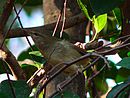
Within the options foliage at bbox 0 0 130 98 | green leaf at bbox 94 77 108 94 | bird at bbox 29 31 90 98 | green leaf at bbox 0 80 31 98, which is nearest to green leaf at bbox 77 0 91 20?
foliage at bbox 0 0 130 98

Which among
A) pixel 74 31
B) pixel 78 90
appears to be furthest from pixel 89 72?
pixel 78 90

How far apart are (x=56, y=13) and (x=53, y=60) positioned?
329mm

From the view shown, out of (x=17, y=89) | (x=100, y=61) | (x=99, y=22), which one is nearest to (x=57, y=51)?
(x=17, y=89)

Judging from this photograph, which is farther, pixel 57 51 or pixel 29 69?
pixel 29 69

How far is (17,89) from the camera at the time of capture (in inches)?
32.8

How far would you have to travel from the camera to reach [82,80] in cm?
94

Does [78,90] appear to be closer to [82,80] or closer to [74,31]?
[82,80]

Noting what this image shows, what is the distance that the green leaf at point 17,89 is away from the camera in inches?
32.1

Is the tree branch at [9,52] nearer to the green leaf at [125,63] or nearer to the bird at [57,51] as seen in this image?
the bird at [57,51]

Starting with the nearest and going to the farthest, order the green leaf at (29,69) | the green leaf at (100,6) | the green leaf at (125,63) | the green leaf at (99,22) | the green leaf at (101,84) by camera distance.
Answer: the green leaf at (125,63) → the green leaf at (100,6) → the green leaf at (99,22) → the green leaf at (29,69) → the green leaf at (101,84)

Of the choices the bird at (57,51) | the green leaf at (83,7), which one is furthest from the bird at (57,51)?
the green leaf at (83,7)

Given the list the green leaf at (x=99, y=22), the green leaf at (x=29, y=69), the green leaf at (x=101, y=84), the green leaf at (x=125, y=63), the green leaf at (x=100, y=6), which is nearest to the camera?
the green leaf at (x=125, y=63)

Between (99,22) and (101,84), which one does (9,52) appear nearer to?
(99,22)

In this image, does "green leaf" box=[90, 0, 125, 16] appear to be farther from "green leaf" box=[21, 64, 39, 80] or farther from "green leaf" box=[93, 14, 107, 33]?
"green leaf" box=[21, 64, 39, 80]
